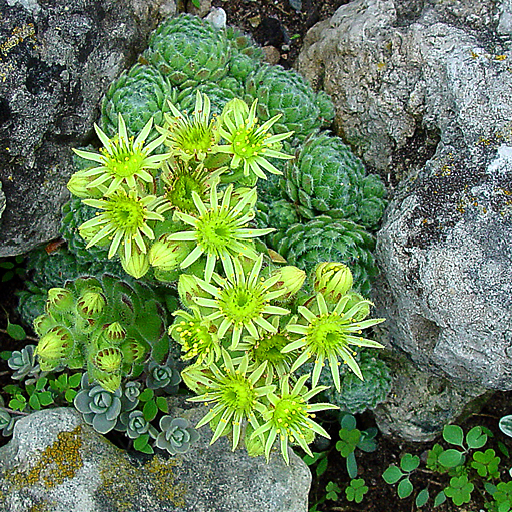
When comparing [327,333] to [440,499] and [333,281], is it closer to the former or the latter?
[333,281]

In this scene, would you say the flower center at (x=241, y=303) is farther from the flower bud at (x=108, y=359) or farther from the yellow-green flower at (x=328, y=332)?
the flower bud at (x=108, y=359)

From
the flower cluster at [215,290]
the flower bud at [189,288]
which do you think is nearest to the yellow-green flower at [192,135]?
the flower cluster at [215,290]

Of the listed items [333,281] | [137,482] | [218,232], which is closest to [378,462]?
[137,482]

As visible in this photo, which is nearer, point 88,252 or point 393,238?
point 393,238

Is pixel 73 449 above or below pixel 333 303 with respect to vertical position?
below

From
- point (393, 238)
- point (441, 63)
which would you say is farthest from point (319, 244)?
point (441, 63)

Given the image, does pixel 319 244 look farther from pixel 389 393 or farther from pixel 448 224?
pixel 389 393
